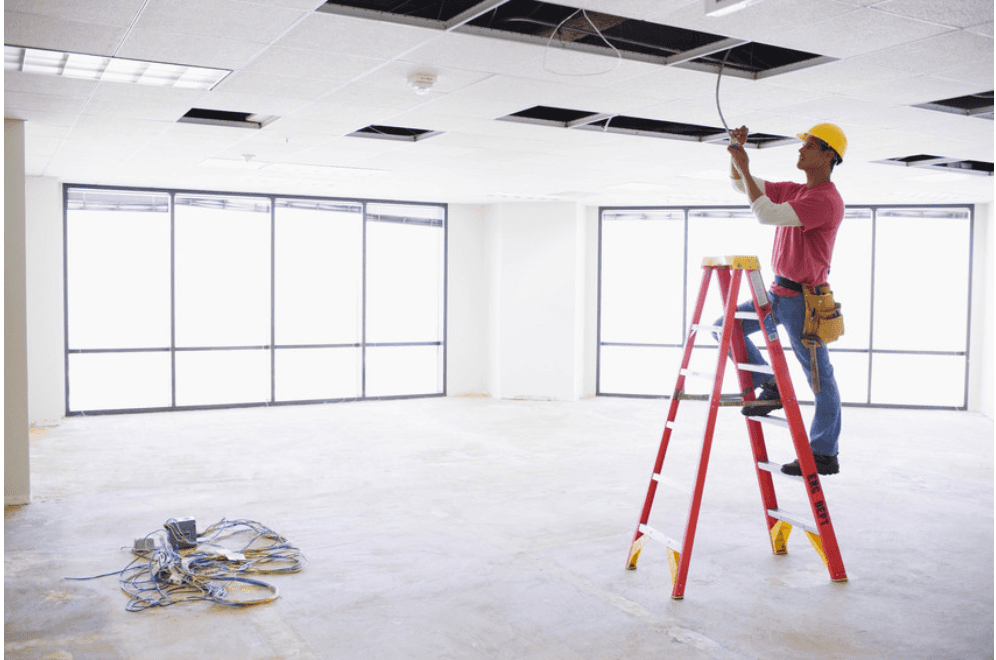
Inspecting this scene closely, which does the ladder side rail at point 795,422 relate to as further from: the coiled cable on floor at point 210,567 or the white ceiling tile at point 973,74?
the coiled cable on floor at point 210,567

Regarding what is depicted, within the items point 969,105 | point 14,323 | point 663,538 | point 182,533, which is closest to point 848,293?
point 969,105

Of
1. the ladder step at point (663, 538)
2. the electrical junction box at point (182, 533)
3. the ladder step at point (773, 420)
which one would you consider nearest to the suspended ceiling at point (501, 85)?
the ladder step at point (773, 420)

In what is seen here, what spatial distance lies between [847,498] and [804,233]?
295 cm

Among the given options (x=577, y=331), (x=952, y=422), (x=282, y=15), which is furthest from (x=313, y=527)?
(x=952, y=422)

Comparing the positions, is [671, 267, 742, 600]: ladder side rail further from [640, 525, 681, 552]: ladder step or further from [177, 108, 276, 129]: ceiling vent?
[177, 108, 276, 129]: ceiling vent

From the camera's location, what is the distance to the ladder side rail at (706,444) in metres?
3.69

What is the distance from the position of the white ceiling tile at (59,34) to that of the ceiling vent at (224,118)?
1.66 metres

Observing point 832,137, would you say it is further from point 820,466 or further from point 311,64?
point 311,64

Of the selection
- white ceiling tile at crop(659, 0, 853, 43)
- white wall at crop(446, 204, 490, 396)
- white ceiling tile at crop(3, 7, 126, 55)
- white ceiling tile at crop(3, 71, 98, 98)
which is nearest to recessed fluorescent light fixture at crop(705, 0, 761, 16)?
white ceiling tile at crop(659, 0, 853, 43)

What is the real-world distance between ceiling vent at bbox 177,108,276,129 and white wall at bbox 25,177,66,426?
3784mm

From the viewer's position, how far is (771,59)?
431cm

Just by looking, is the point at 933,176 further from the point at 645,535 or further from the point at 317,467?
the point at 317,467

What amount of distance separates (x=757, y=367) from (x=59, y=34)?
11.1ft

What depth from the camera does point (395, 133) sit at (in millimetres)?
6340
